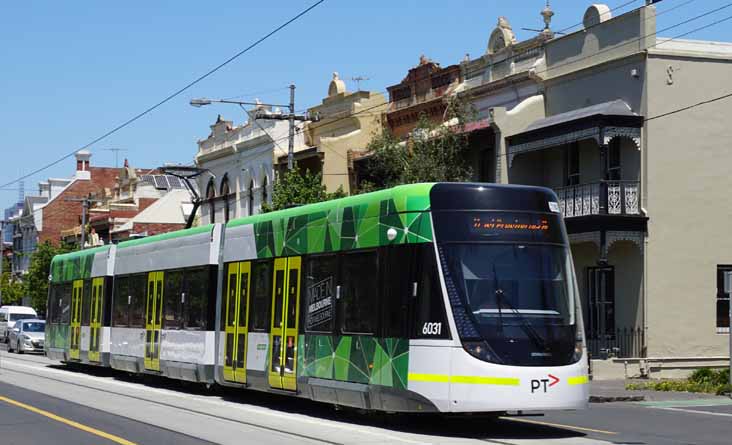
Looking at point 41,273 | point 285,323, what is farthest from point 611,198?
point 41,273

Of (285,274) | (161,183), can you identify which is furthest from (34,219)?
(285,274)

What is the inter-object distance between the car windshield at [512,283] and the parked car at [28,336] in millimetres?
37060

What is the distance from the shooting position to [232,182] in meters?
56.9

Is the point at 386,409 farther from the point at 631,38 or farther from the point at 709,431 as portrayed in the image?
the point at 631,38

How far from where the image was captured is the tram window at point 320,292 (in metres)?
18.1

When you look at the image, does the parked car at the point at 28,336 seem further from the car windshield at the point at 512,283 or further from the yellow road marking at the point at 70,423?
the car windshield at the point at 512,283

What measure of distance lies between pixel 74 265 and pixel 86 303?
232 cm

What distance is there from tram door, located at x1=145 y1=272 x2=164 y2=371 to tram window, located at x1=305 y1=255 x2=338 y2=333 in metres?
8.20

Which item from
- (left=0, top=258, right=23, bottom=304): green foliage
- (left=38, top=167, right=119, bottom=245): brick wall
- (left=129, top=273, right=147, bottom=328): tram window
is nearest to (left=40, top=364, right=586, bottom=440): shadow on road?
(left=129, top=273, right=147, bottom=328): tram window

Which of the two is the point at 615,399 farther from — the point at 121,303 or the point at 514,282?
the point at 121,303

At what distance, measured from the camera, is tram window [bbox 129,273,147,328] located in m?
27.8

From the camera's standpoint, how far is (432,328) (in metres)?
15.4

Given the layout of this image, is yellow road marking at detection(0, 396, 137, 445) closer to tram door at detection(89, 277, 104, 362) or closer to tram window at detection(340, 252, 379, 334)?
tram window at detection(340, 252, 379, 334)

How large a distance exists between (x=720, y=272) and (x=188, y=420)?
1855 centimetres
